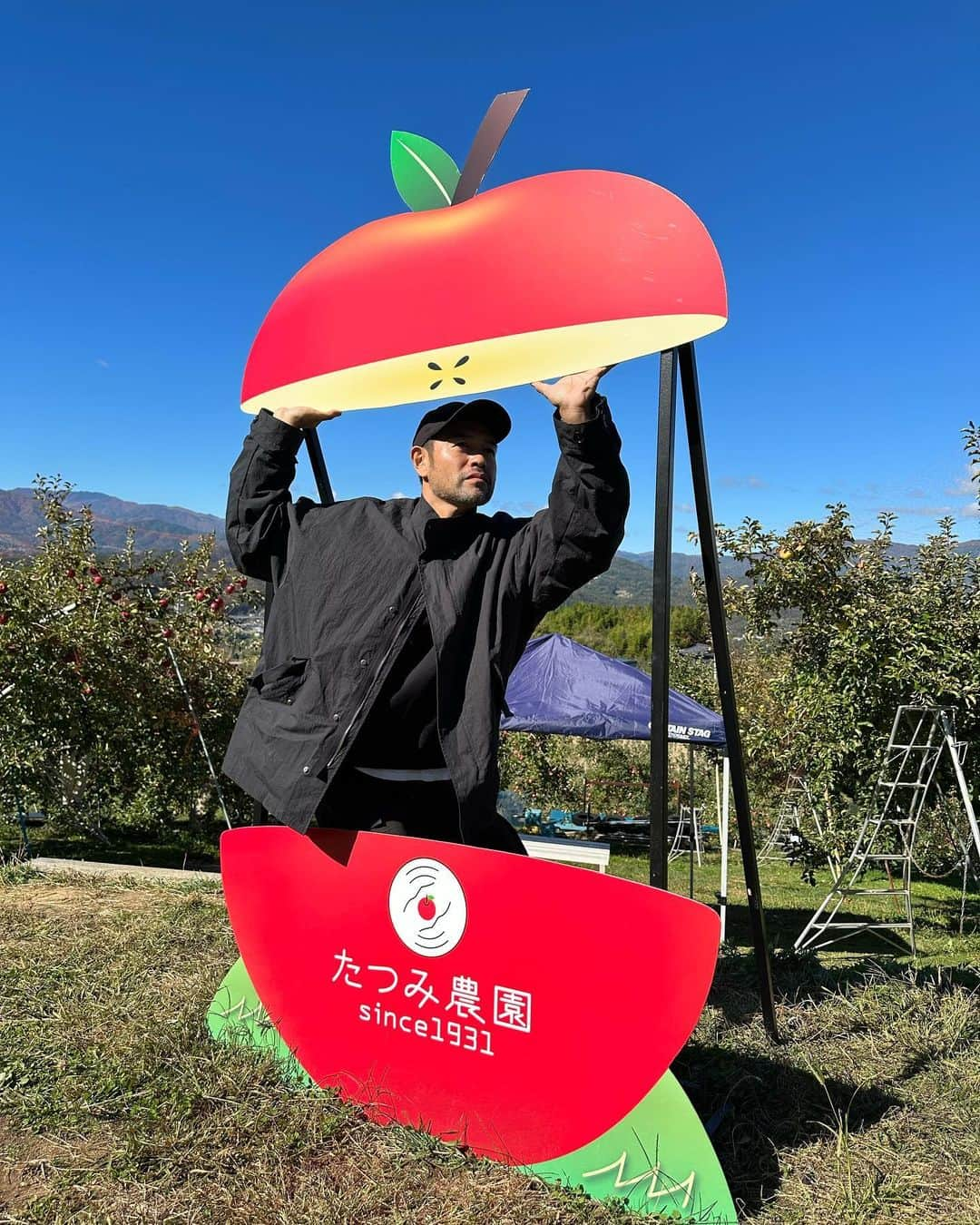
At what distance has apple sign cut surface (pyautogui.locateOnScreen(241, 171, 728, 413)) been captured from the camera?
7.82 feet

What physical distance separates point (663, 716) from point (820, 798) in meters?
4.37

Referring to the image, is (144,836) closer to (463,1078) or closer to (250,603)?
(250,603)

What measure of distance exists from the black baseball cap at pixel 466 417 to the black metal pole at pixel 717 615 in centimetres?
56

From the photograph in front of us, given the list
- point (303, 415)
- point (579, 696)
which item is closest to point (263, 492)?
point (303, 415)

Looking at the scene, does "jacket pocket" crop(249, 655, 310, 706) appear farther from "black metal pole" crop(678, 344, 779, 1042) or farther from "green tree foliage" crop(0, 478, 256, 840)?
"green tree foliage" crop(0, 478, 256, 840)

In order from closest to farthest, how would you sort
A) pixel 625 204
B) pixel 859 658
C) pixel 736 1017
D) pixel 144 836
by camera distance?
pixel 625 204 < pixel 736 1017 < pixel 859 658 < pixel 144 836

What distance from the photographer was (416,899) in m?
2.54

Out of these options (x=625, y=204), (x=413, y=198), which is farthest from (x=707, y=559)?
(x=413, y=198)

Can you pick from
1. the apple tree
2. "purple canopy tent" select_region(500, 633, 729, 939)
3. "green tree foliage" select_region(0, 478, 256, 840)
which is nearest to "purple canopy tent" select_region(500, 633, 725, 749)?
"purple canopy tent" select_region(500, 633, 729, 939)

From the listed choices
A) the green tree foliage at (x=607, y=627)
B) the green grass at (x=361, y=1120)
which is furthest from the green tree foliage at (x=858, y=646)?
the green tree foliage at (x=607, y=627)

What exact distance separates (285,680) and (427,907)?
0.81 meters

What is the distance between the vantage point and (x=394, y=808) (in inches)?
111

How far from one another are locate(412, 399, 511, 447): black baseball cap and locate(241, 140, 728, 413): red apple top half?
6 centimetres

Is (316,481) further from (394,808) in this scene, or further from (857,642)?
(857,642)
